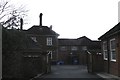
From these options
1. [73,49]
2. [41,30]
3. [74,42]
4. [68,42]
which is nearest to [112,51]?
[41,30]

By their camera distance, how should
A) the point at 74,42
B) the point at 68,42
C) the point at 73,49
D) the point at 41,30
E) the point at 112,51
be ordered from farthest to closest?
the point at 74,42 < the point at 68,42 < the point at 73,49 < the point at 41,30 < the point at 112,51

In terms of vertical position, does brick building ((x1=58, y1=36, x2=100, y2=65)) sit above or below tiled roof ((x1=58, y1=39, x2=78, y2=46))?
below

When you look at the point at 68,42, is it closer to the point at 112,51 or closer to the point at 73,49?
the point at 73,49

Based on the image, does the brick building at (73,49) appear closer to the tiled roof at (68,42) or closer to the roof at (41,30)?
the tiled roof at (68,42)

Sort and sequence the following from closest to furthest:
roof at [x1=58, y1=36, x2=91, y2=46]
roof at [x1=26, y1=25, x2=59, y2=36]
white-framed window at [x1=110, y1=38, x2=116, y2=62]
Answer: white-framed window at [x1=110, y1=38, x2=116, y2=62]
roof at [x1=26, y1=25, x2=59, y2=36]
roof at [x1=58, y1=36, x2=91, y2=46]

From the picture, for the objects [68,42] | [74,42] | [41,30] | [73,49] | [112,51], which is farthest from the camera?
[74,42]

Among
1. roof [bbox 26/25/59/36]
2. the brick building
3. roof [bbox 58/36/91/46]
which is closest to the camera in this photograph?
roof [bbox 26/25/59/36]

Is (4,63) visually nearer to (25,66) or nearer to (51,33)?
(25,66)

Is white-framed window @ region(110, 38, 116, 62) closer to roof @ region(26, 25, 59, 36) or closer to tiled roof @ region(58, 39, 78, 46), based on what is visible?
roof @ region(26, 25, 59, 36)

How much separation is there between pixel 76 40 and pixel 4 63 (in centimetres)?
5745

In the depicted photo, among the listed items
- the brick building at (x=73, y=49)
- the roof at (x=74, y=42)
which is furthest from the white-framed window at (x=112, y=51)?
the roof at (x=74, y=42)

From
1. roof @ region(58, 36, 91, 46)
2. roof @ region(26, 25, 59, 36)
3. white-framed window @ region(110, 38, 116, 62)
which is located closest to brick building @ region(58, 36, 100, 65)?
roof @ region(58, 36, 91, 46)

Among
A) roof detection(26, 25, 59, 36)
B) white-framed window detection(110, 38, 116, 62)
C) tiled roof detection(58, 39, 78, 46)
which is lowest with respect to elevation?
white-framed window detection(110, 38, 116, 62)

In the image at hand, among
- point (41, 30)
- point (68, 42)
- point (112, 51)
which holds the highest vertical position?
point (41, 30)
